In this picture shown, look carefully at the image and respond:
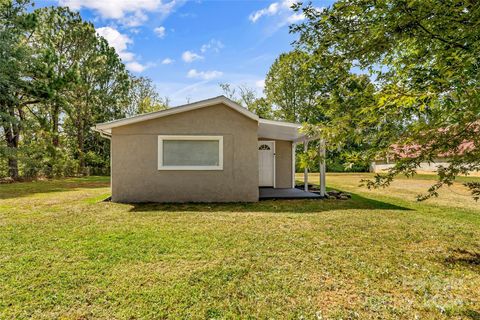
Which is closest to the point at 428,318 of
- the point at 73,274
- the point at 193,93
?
the point at 73,274

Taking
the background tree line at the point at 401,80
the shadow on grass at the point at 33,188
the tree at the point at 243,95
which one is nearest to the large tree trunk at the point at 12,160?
the shadow on grass at the point at 33,188

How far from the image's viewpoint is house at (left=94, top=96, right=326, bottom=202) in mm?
8672

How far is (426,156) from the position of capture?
2717 mm

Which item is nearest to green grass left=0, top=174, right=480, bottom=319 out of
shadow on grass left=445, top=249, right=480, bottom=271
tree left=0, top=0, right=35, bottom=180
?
shadow on grass left=445, top=249, right=480, bottom=271

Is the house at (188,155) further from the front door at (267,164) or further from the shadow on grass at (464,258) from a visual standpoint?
the shadow on grass at (464,258)

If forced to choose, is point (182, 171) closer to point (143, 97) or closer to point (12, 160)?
point (12, 160)

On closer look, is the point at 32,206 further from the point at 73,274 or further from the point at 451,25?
the point at 451,25

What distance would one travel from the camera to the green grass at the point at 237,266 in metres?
2.81

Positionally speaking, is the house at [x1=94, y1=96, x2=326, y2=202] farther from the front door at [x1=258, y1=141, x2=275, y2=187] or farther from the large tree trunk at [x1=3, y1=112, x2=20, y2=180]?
the large tree trunk at [x1=3, y1=112, x2=20, y2=180]

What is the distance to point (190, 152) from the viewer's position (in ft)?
28.9

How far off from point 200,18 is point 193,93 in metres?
25.3

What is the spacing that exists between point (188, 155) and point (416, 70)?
6.97 m

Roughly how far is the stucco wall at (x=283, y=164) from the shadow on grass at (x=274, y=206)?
3828 millimetres

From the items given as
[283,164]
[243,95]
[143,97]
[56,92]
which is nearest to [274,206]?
[283,164]
